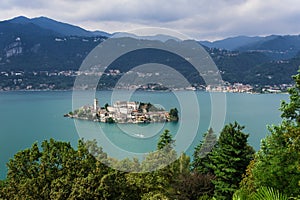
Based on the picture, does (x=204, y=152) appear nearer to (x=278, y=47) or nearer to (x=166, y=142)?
(x=166, y=142)

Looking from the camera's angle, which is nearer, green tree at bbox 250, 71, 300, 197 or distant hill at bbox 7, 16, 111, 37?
green tree at bbox 250, 71, 300, 197

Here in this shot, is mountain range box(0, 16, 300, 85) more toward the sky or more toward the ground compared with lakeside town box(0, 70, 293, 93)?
more toward the sky

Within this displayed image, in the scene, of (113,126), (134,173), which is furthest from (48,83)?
(134,173)

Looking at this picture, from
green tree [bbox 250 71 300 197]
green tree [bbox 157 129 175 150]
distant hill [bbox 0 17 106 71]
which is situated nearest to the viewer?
green tree [bbox 250 71 300 197]

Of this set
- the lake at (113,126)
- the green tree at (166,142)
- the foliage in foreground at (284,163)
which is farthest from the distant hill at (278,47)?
the foliage in foreground at (284,163)

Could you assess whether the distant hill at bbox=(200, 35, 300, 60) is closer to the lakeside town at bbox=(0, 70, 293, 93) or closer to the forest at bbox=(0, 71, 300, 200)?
the lakeside town at bbox=(0, 70, 293, 93)

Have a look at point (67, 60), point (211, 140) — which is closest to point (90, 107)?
point (211, 140)

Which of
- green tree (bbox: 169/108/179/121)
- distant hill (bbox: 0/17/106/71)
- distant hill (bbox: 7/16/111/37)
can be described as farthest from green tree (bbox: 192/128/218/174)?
distant hill (bbox: 7/16/111/37)
